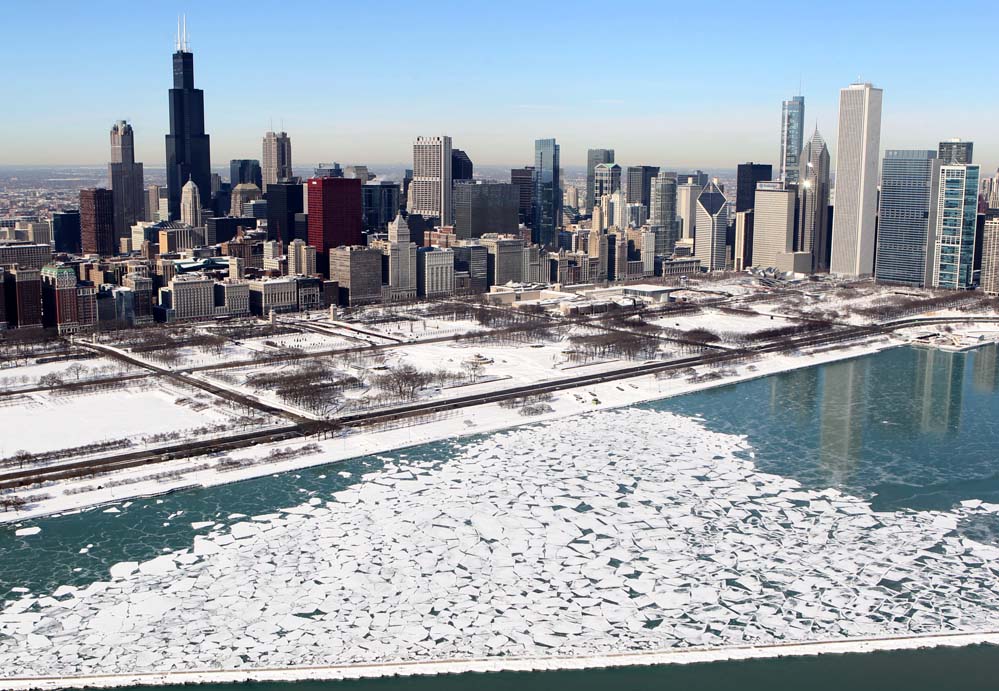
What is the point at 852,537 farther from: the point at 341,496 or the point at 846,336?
the point at 846,336

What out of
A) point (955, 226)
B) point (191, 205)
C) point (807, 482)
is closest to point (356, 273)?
point (191, 205)

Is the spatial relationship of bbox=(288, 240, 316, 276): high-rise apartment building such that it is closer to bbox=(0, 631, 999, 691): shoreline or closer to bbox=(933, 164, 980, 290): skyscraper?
bbox=(933, 164, 980, 290): skyscraper

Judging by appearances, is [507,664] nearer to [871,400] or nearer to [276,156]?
[871,400]

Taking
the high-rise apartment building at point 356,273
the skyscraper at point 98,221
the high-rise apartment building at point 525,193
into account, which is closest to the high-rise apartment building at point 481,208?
the high-rise apartment building at point 525,193

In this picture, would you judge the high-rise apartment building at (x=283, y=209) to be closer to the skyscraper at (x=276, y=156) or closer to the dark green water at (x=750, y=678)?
the skyscraper at (x=276, y=156)

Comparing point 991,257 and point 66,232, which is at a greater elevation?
point 66,232

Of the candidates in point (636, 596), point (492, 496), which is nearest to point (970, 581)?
point (636, 596)
